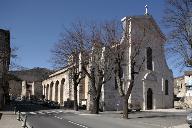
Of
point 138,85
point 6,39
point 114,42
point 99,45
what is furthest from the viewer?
point 138,85

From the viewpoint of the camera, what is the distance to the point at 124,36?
43.9 meters

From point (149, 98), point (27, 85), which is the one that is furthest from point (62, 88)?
point (27, 85)

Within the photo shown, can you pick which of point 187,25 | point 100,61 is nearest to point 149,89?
point 100,61

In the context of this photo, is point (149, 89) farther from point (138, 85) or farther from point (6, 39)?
point (6, 39)

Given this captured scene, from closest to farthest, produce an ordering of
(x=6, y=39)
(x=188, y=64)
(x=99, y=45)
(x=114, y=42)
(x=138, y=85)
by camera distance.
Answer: (x=188, y=64) < (x=114, y=42) < (x=99, y=45) < (x=6, y=39) < (x=138, y=85)

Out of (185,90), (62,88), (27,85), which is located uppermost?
(27,85)

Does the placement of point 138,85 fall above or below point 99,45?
below

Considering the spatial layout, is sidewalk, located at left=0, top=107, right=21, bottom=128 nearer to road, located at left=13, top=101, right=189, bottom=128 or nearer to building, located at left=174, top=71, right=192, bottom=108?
road, located at left=13, top=101, right=189, bottom=128

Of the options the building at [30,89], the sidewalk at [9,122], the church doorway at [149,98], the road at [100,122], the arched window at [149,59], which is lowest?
the road at [100,122]

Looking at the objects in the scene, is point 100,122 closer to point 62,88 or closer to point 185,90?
point 185,90

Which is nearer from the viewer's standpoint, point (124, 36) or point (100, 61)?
point (124, 36)

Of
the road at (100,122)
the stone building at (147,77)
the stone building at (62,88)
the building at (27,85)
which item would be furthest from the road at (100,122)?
the building at (27,85)

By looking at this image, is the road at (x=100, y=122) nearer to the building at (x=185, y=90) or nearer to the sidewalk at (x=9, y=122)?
the sidewalk at (x=9, y=122)

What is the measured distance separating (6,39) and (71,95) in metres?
24.4
